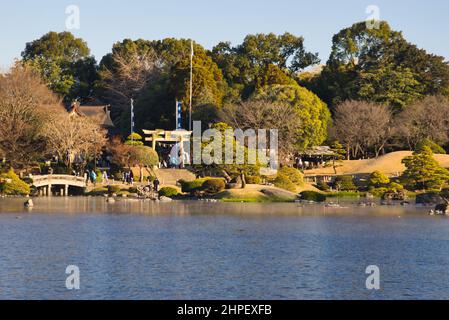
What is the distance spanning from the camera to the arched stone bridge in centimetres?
8006

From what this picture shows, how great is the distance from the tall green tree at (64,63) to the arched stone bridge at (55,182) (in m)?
36.1

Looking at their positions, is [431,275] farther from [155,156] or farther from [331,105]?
[331,105]

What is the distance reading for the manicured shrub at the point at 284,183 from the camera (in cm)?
7781

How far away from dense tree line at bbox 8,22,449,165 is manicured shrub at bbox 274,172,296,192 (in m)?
14.0

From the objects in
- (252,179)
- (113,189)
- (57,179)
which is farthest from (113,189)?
(252,179)

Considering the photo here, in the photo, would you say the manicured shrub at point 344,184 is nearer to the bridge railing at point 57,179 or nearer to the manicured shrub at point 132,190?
the manicured shrub at point 132,190

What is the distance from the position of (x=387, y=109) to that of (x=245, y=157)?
2992 cm

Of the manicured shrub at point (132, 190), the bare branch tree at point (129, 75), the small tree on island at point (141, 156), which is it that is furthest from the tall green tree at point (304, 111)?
the bare branch tree at point (129, 75)

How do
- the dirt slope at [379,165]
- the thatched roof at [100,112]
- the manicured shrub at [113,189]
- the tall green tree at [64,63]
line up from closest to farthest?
the manicured shrub at [113,189]
the dirt slope at [379,165]
the thatched roof at [100,112]
the tall green tree at [64,63]

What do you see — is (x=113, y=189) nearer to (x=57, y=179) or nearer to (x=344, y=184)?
(x=57, y=179)

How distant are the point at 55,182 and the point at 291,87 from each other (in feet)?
97.2

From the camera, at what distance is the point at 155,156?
86562 millimetres
